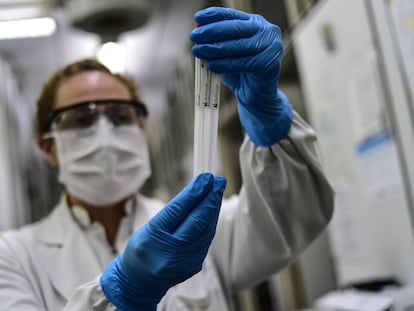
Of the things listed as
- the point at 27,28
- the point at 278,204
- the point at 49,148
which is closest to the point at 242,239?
the point at 278,204

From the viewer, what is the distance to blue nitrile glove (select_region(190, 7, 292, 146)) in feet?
2.61

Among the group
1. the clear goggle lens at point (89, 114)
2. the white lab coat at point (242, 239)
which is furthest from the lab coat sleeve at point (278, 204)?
the clear goggle lens at point (89, 114)

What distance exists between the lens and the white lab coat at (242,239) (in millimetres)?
963

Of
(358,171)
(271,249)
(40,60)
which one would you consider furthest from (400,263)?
(40,60)

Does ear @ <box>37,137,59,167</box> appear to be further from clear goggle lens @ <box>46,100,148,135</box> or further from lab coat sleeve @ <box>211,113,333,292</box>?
lab coat sleeve @ <box>211,113,333,292</box>

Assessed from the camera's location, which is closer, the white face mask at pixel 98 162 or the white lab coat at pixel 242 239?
the white lab coat at pixel 242 239

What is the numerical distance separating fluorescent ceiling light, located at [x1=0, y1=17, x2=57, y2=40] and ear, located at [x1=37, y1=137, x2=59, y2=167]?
2360 mm

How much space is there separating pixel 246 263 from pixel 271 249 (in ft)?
0.27

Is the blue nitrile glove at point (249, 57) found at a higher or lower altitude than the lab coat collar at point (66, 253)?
higher

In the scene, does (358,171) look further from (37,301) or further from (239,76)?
(37,301)

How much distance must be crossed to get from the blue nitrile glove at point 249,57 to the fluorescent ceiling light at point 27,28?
9.29 ft

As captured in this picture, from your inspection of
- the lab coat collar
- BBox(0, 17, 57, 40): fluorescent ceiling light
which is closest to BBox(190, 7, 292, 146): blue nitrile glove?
the lab coat collar

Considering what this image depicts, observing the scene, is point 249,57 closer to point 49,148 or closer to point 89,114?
point 89,114

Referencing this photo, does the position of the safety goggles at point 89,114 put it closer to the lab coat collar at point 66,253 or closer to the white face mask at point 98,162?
the white face mask at point 98,162
